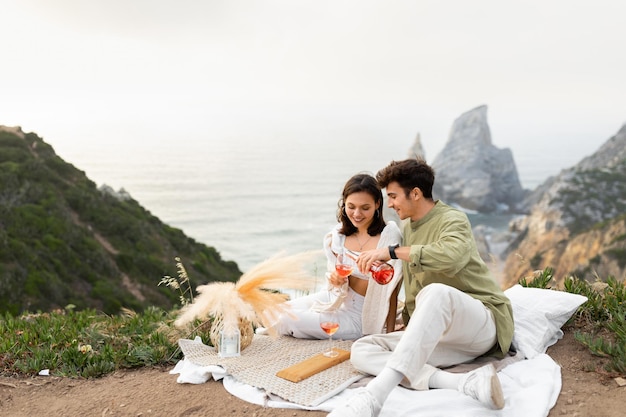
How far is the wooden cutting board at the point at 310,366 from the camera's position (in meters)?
4.54

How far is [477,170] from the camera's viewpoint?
15550 cm

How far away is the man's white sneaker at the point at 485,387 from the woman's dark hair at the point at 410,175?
1.33 m

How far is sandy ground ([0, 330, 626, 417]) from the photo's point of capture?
4129 millimetres

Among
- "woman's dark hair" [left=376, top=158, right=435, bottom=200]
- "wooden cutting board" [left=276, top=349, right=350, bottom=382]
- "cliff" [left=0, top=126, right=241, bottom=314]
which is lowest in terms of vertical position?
"cliff" [left=0, top=126, right=241, bottom=314]

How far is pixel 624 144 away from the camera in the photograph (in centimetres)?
10250

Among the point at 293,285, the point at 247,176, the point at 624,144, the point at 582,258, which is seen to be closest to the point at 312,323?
the point at 293,285

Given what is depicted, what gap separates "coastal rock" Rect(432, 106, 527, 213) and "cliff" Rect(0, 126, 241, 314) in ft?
379

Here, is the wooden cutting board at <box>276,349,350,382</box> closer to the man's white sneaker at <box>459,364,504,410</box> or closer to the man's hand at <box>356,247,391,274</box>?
the man's hand at <box>356,247,391,274</box>

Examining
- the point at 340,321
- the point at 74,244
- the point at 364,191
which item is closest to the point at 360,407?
the point at 340,321

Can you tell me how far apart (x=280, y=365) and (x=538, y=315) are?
→ 2278mm

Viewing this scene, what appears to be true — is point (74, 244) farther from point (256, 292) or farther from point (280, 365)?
A: point (280, 365)

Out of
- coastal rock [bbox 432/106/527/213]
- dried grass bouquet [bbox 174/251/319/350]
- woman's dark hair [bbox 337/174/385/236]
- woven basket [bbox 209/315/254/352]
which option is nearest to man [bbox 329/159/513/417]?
woman's dark hair [bbox 337/174/385/236]

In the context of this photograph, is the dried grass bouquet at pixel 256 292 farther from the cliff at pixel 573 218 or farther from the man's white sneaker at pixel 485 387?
the cliff at pixel 573 218

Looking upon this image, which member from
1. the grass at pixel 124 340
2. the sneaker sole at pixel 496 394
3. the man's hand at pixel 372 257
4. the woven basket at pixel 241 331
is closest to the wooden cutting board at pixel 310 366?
the woven basket at pixel 241 331
